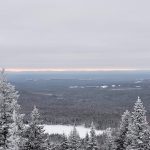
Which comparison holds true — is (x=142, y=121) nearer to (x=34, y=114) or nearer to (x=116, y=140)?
(x=34, y=114)

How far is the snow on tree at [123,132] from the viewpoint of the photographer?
39062 millimetres

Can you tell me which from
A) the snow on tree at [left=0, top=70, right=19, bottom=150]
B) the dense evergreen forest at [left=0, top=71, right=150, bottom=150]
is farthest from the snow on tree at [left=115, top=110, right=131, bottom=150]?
the snow on tree at [left=0, top=70, right=19, bottom=150]

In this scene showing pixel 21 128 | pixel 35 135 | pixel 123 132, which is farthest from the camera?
pixel 123 132

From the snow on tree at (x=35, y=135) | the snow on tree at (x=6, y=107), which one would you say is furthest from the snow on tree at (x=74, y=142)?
the snow on tree at (x=6, y=107)

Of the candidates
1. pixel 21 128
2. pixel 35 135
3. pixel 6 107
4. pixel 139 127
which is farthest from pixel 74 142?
pixel 6 107

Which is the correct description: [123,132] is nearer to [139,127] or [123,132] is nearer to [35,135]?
[139,127]

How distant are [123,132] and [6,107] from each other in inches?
796

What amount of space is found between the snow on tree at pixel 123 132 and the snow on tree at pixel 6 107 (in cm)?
1813

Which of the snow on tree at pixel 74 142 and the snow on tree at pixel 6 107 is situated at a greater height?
the snow on tree at pixel 6 107

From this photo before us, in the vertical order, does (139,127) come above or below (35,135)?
above

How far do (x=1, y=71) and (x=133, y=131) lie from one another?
11035 millimetres

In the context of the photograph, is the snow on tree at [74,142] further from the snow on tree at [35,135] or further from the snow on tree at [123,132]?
the snow on tree at [35,135]

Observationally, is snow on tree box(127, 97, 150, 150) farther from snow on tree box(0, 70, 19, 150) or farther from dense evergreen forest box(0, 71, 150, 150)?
snow on tree box(0, 70, 19, 150)

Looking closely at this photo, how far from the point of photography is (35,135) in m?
26.1
